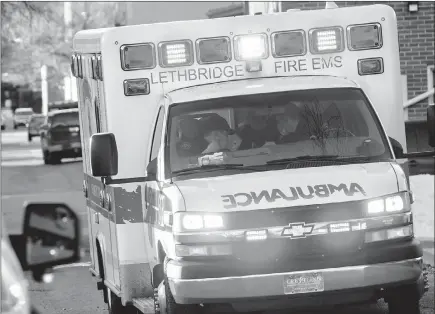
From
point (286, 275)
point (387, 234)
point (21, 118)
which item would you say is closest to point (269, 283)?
point (286, 275)

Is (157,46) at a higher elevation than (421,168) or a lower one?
higher

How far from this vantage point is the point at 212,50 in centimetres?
920

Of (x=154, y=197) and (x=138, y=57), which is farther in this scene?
(x=138, y=57)

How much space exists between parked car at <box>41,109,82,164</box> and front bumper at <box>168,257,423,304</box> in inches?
1121

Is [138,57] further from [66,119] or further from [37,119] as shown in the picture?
[37,119]

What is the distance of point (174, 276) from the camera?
7.71 metres

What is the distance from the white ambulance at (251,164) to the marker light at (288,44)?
11 millimetres

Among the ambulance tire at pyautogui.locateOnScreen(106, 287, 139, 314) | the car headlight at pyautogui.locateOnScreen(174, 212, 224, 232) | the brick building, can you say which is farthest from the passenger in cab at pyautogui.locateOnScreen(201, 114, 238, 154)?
the brick building

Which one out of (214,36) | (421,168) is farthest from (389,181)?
(421,168)

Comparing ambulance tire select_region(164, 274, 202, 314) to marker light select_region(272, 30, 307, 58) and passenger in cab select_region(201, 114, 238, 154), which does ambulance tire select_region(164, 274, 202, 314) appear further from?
marker light select_region(272, 30, 307, 58)

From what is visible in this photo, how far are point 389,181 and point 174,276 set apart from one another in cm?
153

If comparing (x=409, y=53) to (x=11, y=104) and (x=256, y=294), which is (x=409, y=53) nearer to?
(x=256, y=294)

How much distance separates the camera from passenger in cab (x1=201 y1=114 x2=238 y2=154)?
8328 millimetres

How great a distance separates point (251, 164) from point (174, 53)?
1.38 m
